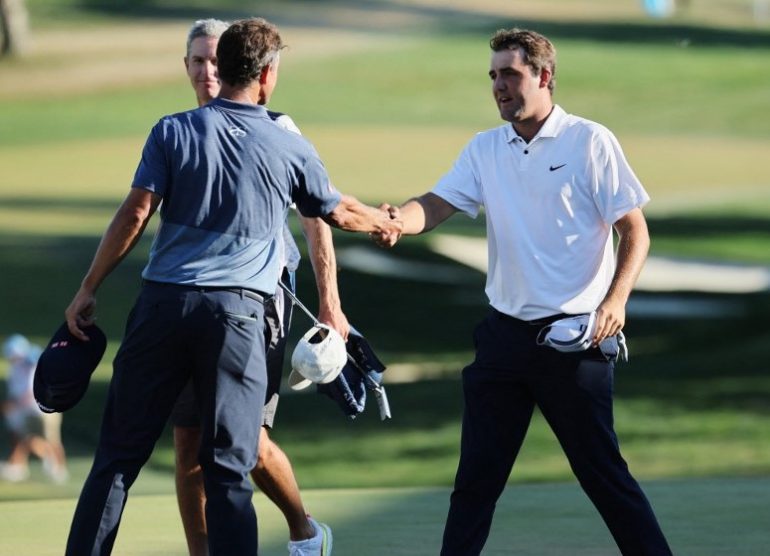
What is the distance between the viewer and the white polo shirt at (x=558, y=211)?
15.0ft

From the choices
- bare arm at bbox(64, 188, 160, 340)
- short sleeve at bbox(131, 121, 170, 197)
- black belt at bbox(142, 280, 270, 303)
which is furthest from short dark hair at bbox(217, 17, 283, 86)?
black belt at bbox(142, 280, 270, 303)

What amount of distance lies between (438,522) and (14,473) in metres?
6.91

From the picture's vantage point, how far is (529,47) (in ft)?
15.3

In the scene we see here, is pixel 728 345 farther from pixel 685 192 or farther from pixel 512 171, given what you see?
pixel 512 171

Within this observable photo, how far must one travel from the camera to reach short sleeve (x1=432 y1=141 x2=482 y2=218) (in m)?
4.84

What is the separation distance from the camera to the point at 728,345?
16484 millimetres

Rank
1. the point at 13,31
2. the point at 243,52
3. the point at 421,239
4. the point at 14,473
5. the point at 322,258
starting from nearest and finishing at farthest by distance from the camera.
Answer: the point at 243,52, the point at 322,258, the point at 14,473, the point at 421,239, the point at 13,31

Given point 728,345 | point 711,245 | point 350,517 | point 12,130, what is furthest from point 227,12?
point 350,517

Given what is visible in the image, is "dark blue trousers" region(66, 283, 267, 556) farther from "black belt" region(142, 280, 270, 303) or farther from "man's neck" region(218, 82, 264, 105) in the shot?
"man's neck" region(218, 82, 264, 105)

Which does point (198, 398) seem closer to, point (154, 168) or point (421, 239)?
point (154, 168)

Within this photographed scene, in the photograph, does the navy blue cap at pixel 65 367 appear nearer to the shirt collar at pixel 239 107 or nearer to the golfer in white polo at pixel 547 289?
the shirt collar at pixel 239 107

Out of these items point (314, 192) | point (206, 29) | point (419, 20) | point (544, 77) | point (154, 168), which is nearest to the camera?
point (154, 168)

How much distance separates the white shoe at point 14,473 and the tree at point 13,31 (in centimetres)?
1493

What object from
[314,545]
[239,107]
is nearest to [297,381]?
[314,545]
